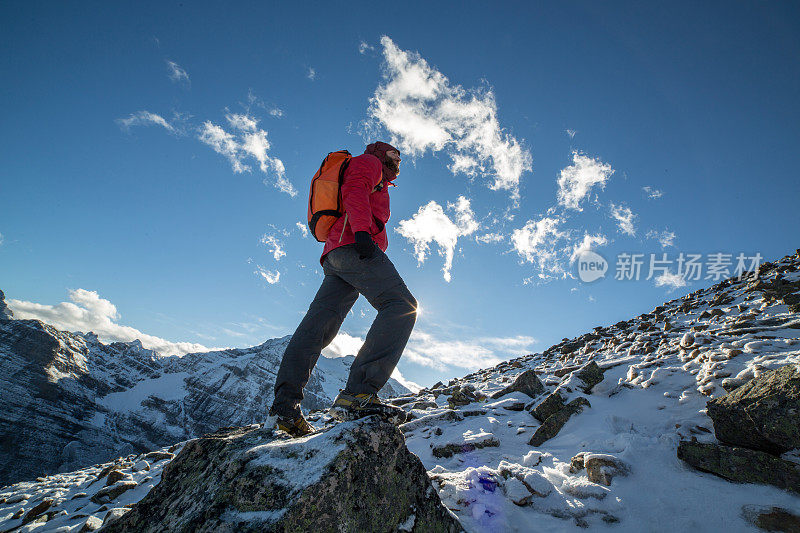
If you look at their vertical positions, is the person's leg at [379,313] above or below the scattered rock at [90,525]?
above

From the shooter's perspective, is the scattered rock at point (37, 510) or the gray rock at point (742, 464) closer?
the gray rock at point (742, 464)

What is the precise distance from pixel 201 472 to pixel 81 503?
5324mm

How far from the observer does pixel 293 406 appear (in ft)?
10.3

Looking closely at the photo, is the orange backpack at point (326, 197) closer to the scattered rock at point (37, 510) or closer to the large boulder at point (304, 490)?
the large boulder at point (304, 490)

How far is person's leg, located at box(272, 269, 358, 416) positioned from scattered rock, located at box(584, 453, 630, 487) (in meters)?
2.73

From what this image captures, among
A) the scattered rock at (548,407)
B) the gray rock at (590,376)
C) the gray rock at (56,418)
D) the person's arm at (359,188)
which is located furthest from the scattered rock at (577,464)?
the gray rock at (56,418)

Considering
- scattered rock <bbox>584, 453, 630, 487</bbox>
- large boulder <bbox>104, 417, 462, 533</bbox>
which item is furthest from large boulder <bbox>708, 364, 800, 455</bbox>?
large boulder <bbox>104, 417, 462, 533</bbox>

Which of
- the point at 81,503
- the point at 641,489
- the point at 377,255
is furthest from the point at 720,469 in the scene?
the point at 81,503

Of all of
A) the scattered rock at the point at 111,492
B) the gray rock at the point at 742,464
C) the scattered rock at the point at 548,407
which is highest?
the scattered rock at the point at 548,407

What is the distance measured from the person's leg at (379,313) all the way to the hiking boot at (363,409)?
0.24 ft

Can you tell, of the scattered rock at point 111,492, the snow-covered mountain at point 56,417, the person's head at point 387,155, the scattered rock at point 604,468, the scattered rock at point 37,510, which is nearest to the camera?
the scattered rock at point 604,468

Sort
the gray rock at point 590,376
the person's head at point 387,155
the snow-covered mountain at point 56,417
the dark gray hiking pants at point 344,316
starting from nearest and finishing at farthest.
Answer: the dark gray hiking pants at point 344,316 < the person's head at point 387,155 < the gray rock at point 590,376 < the snow-covered mountain at point 56,417

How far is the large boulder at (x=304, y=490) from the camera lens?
5.43ft

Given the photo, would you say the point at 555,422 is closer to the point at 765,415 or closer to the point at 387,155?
the point at 765,415
